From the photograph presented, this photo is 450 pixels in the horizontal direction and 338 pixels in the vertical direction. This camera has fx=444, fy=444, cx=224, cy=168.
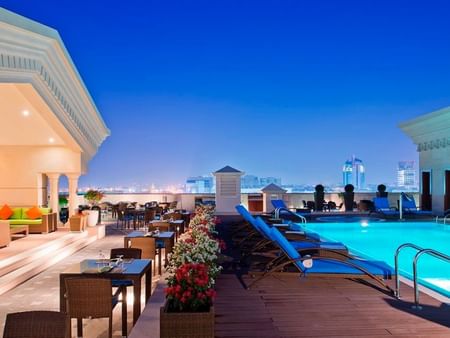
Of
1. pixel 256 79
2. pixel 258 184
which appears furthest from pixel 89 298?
pixel 256 79

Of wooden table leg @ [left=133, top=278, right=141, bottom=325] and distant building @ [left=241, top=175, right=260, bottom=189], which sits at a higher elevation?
distant building @ [left=241, top=175, right=260, bottom=189]

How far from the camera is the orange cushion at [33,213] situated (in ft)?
40.4

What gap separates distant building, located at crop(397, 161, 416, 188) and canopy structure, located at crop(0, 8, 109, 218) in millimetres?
15638

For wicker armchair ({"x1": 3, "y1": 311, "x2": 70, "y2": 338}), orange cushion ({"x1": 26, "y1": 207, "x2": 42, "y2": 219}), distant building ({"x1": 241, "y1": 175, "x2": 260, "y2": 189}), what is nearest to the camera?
wicker armchair ({"x1": 3, "y1": 311, "x2": 70, "y2": 338})

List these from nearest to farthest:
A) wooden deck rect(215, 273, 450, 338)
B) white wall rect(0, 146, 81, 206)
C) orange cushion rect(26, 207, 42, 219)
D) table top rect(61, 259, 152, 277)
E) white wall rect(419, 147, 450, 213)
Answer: wooden deck rect(215, 273, 450, 338), table top rect(61, 259, 152, 277), orange cushion rect(26, 207, 42, 219), white wall rect(0, 146, 81, 206), white wall rect(419, 147, 450, 213)

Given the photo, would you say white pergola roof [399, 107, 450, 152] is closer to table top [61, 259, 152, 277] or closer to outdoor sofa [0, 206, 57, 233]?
outdoor sofa [0, 206, 57, 233]

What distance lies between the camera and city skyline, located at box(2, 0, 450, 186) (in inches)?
1395

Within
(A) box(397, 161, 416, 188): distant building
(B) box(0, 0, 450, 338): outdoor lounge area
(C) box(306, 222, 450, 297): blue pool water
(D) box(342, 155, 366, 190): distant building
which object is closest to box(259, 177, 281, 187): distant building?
(B) box(0, 0, 450, 338): outdoor lounge area

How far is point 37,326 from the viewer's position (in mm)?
2604

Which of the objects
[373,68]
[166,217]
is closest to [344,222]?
[166,217]

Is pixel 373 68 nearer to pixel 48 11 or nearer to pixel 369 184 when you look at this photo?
pixel 369 184

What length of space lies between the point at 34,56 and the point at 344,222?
10713mm

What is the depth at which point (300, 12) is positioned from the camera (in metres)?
37.4

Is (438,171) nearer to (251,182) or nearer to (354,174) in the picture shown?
(354,174)
